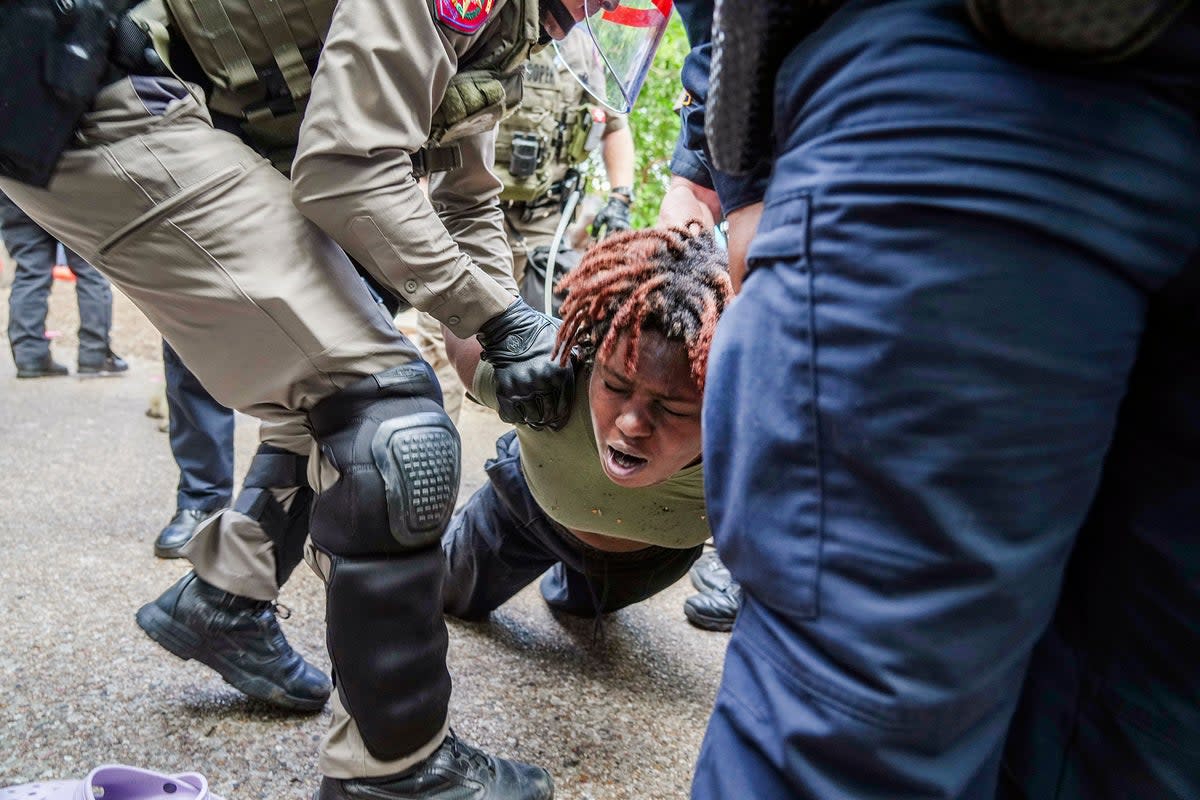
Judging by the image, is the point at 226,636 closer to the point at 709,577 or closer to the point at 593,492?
the point at 593,492

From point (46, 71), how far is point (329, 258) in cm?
37

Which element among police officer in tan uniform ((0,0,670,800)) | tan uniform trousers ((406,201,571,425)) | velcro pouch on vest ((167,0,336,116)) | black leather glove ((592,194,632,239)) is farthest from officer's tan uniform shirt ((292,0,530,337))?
black leather glove ((592,194,632,239))

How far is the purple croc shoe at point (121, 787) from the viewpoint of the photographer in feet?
3.39

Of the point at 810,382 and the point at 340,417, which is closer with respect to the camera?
the point at 810,382

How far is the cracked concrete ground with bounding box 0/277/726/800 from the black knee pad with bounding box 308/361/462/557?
44 centimetres

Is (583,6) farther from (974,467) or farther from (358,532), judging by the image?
(974,467)

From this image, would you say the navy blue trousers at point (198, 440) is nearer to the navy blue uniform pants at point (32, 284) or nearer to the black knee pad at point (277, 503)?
the black knee pad at point (277, 503)

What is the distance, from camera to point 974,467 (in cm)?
56

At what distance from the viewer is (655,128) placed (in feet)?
13.4

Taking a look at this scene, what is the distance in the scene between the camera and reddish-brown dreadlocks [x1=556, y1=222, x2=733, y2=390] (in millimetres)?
1336

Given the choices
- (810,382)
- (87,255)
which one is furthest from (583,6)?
(810,382)

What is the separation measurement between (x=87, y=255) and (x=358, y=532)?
0.54m

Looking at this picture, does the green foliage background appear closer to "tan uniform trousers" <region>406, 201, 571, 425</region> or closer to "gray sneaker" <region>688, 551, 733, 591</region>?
"tan uniform trousers" <region>406, 201, 571, 425</region>

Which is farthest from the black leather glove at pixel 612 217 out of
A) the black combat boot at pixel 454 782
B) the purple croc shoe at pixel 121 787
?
the purple croc shoe at pixel 121 787
